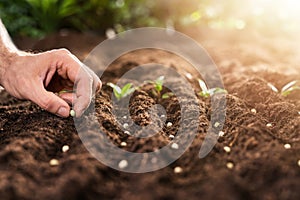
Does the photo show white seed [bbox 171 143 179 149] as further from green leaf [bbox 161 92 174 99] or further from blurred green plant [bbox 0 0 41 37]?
blurred green plant [bbox 0 0 41 37]

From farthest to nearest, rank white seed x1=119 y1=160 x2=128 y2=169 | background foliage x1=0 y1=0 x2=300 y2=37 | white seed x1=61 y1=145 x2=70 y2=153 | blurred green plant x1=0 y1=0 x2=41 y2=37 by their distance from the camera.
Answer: background foliage x1=0 y1=0 x2=300 y2=37, blurred green plant x1=0 y1=0 x2=41 y2=37, white seed x1=61 y1=145 x2=70 y2=153, white seed x1=119 y1=160 x2=128 y2=169

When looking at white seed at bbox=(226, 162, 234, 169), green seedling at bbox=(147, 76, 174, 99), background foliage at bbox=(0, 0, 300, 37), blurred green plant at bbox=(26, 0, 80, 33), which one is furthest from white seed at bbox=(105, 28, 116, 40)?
white seed at bbox=(226, 162, 234, 169)

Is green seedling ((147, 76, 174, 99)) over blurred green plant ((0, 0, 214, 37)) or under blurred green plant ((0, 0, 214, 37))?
over

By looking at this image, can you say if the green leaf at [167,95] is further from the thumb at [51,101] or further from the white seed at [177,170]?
the white seed at [177,170]

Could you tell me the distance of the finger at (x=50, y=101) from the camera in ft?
5.77

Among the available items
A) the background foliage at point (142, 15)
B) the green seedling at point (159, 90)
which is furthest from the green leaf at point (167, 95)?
the background foliage at point (142, 15)

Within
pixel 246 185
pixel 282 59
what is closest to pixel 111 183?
pixel 246 185

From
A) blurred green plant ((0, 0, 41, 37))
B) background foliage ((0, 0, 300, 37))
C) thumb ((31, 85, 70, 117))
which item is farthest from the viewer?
background foliage ((0, 0, 300, 37))

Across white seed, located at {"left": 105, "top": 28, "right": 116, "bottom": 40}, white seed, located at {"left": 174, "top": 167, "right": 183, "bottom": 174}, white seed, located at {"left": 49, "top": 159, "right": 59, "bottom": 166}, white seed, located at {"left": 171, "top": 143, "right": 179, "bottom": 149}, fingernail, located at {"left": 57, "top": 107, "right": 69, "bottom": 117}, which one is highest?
white seed, located at {"left": 171, "top": 143, "right": 179, "bottom": 149}

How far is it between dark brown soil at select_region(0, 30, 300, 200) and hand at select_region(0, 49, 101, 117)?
0.29 ft

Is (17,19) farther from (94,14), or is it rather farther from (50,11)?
(94,14)

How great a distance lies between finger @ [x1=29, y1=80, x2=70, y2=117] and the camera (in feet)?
5.77

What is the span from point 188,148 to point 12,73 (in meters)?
0.87

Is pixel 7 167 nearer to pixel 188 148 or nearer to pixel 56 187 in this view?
pixel 56 187
